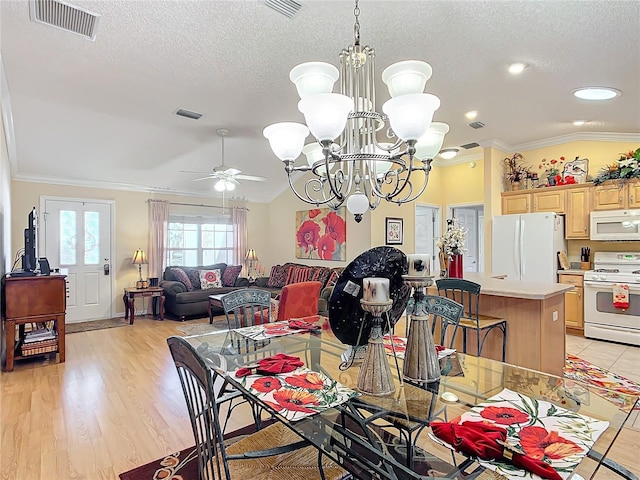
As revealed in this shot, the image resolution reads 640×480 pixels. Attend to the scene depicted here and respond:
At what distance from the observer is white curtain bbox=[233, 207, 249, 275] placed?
770 cm

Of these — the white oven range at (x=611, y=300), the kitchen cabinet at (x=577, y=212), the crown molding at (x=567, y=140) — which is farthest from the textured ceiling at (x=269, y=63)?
the white oven range at (x=611, y=300)

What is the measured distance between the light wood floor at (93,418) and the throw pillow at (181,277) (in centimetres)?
229

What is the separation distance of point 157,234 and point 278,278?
7.98ft

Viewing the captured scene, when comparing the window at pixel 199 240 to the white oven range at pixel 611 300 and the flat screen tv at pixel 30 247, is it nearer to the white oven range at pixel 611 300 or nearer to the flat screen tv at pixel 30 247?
the flat screen tv at pixel 30 247

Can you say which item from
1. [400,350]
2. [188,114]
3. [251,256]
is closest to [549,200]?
[400,350]

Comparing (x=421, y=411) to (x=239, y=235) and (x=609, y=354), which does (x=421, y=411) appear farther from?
(x=239, y=235)

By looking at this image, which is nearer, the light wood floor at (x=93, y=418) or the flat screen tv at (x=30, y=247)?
the light wood floor at (x=93, y=418)

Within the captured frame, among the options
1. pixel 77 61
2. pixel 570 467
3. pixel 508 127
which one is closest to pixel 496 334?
pixel 570 467

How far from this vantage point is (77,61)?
2945 mm

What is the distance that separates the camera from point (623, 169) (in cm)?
460

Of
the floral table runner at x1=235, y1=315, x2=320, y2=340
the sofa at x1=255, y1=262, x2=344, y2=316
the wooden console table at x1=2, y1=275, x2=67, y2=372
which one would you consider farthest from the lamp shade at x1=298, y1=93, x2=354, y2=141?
the sofa at x1=255, y1=262, x2=344, y2=316

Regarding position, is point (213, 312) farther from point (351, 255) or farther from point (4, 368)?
point (4, 368)

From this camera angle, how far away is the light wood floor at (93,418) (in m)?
2.17

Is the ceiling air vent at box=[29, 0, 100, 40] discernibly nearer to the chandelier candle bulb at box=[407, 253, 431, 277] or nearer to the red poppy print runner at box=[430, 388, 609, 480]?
the chandelier candle bulb at box=[407, 253, 431, 277]
